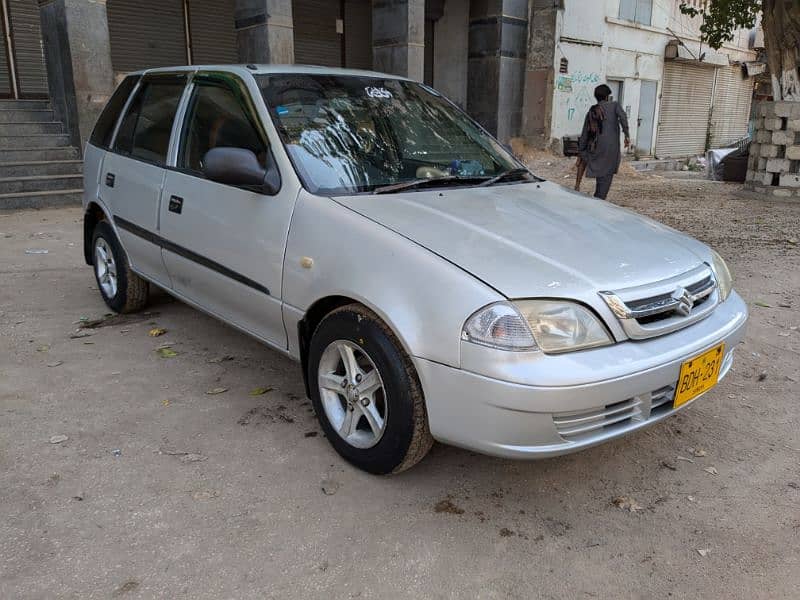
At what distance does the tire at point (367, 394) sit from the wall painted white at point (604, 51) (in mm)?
15229

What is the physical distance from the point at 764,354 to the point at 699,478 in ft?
5.99

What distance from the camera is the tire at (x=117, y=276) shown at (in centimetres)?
462

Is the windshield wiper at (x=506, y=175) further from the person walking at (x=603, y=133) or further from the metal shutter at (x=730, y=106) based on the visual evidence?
the metal shutter at (x=730, y=106)

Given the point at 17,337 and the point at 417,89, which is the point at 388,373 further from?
the point at 17,337

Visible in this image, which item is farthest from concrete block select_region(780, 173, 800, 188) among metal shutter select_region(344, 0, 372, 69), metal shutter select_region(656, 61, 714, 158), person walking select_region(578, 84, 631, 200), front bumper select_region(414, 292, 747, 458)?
front bumper select_region(414, 292, 747, 458)

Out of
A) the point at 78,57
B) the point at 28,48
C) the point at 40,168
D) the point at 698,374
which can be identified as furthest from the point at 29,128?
the point at 698,374

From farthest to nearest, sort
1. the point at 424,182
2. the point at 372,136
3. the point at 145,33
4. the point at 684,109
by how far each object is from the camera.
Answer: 1. the point at 684,109
2. the point at 145,33
3. the point at 372,136
4. the point at 424,182

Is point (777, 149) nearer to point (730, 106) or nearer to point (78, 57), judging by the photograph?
point (78, 57)

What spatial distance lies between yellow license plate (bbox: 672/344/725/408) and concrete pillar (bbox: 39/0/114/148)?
9.93m

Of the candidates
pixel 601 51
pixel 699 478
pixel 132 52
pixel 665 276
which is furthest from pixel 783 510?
pixel 601 51

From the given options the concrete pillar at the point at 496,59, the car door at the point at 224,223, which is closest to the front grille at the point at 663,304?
the car door at the point at 224,223

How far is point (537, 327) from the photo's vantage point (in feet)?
7.59

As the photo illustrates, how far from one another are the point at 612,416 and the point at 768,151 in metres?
11.6

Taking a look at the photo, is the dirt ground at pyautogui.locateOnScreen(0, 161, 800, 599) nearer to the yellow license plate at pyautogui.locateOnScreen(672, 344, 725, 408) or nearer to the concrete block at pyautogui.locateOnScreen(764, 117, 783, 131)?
the yellow license plate at pyautogui.locateOnScreen(672, 344, 725, 408)
